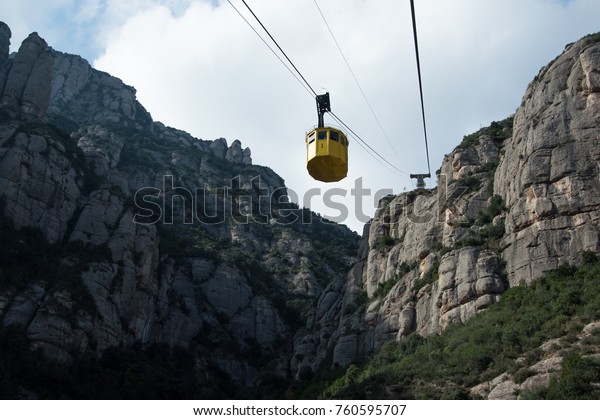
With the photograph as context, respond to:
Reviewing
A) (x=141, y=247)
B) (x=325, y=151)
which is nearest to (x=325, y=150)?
(x=325, y=151)

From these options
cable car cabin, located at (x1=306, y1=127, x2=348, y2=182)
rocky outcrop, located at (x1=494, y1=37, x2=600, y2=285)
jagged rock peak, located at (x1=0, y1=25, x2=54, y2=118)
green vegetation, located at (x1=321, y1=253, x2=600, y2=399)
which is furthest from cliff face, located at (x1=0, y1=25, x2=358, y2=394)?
cable car cabin, located at (x1=306, y1=127, x2=348, y2=182)

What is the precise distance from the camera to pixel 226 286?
91250 mm

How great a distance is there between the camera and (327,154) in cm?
3177

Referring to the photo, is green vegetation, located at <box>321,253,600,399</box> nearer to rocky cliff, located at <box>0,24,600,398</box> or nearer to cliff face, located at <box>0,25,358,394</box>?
rocky cliff, located at <box>0,24,600,398</box>

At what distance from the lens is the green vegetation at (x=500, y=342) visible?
41.2m

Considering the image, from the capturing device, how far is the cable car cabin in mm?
32062

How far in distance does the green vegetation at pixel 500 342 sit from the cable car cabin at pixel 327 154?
15285mm

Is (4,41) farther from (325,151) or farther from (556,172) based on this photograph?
(325,151)

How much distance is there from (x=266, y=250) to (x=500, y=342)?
71.1 metres

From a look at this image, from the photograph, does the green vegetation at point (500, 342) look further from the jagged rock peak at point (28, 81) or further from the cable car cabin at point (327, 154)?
the jagged rock peak at point (28, 81)

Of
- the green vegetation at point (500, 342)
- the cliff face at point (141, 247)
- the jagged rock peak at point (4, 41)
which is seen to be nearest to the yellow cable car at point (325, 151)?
the green vegetation at point (500, 342)

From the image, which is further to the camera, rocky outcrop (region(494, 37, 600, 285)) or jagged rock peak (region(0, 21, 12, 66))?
jagged rock peak (region(0, 21, 12, 66))

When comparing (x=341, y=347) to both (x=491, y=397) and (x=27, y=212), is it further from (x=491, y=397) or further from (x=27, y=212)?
(x=27, y=212)

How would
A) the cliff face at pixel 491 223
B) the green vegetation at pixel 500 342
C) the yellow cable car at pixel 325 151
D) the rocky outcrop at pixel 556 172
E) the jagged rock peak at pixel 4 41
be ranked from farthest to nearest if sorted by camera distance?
the jagged rock peak at pixel 4 41 → the cliff face at pixel 491 223 → the rocky outcrop at pixel 556 172 → the green vegetation at pixel 500 342 → the yellow cable car at pixel 325 151
